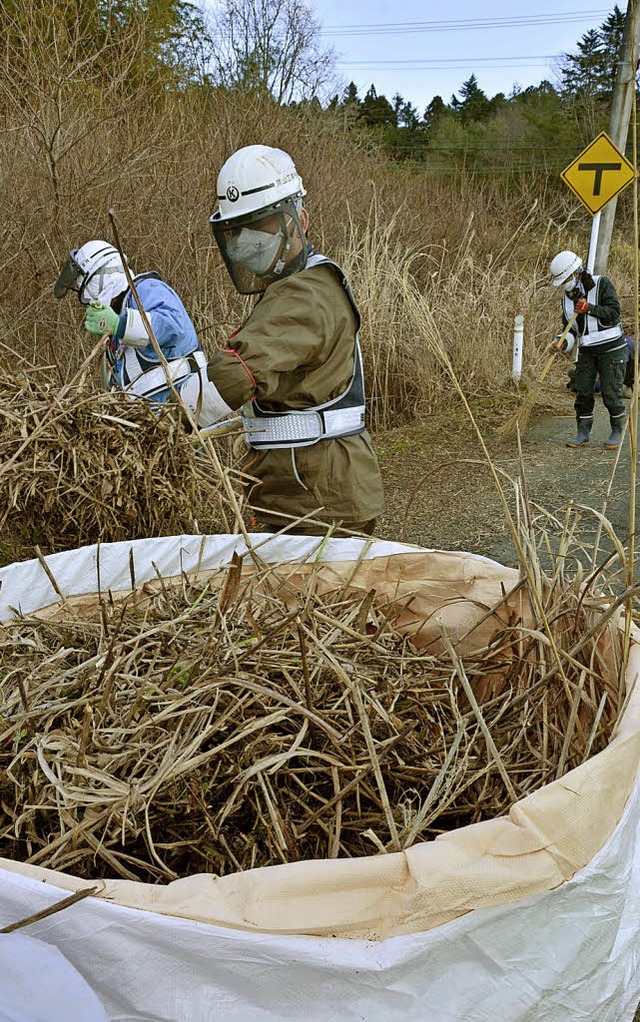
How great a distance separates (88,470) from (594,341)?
253 inches

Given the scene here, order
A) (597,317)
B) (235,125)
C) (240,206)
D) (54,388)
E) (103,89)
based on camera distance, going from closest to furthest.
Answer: (54,388) < (240,206) < (103,89) < (597,317) < (235,125)

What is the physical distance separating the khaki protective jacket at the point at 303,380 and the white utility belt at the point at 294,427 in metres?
0.03

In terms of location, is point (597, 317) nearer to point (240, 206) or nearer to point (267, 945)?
point (240, 206)

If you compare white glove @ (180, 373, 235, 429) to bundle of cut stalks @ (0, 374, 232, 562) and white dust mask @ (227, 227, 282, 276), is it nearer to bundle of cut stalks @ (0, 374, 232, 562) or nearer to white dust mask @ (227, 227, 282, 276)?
bundle of cut stalks @ (0, 374, 232, 562)

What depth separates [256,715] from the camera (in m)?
1.14

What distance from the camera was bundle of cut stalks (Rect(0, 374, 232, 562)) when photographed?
66.6 inches

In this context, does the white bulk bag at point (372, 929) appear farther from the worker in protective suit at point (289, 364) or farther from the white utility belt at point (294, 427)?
the white utility belt at point (294, 427)

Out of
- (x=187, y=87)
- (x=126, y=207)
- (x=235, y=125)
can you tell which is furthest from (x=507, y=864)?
(x=187, y=87)

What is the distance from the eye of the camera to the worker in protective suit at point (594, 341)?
721 cm

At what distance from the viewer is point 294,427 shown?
94.0 inches

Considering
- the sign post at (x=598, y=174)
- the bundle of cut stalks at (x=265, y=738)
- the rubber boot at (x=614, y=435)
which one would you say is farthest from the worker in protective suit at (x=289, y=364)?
the sign post at (x=598, y=174)

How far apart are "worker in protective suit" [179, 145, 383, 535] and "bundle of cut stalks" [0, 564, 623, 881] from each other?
35.3 inches

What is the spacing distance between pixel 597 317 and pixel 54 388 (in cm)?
639

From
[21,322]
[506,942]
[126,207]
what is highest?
[126,207]
